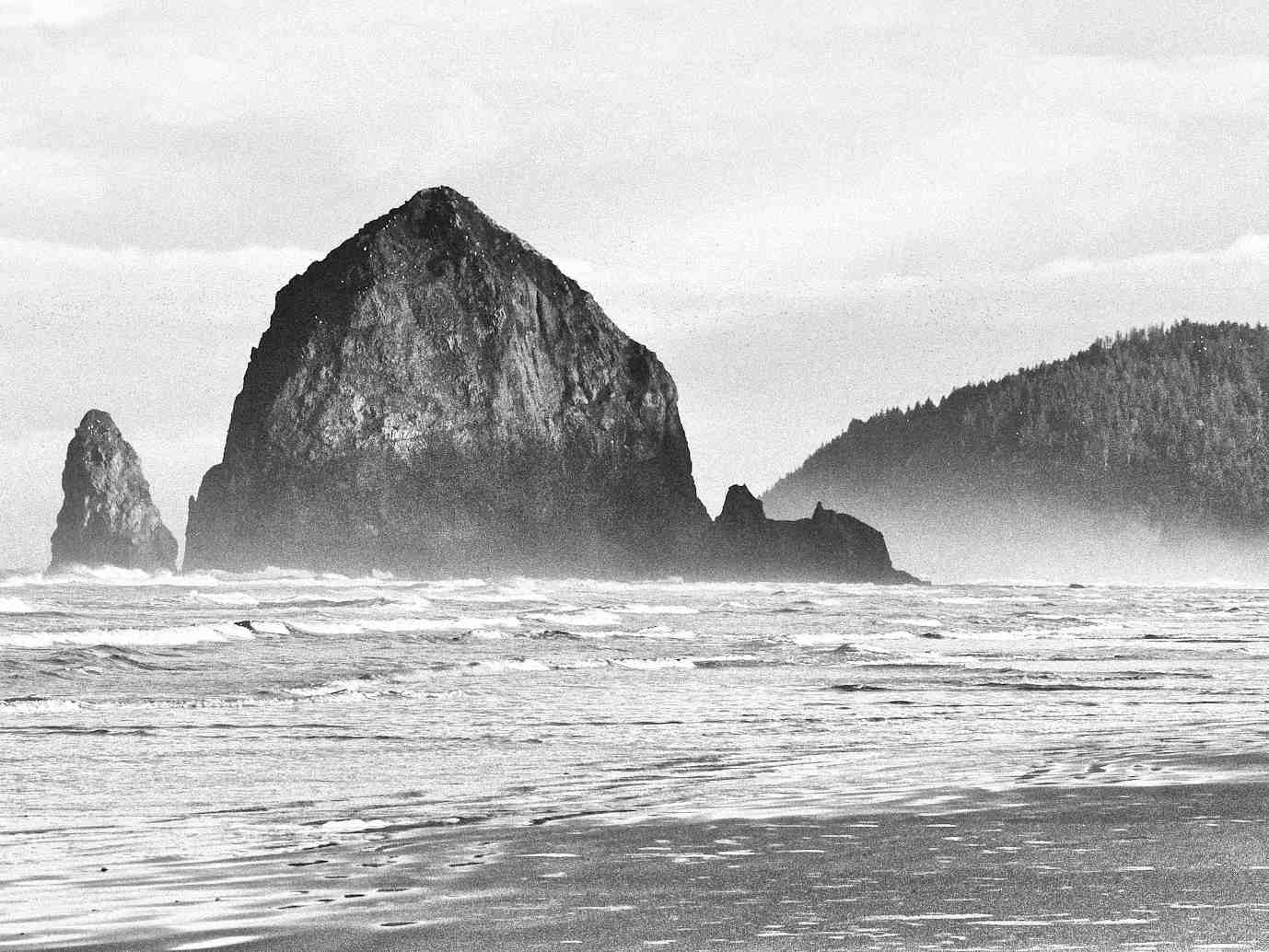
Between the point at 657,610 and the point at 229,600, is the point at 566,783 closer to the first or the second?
the point at 657,610

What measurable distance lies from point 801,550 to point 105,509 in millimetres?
49163

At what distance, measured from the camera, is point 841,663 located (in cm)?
2381

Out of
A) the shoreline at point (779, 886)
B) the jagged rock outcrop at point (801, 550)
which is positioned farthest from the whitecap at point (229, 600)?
the jagged rock outcrop at point (801, 550)

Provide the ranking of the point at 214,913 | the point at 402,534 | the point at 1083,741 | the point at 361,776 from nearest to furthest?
the point at 214,913 < the point at 361,776 < the point at 1083,741 < the point at 402,534

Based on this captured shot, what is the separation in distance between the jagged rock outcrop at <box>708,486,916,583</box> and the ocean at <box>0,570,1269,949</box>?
89.7 m

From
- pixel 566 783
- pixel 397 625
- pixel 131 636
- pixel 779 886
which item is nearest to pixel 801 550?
pixel 397 625

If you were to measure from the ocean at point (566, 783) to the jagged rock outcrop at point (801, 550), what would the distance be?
8973cm

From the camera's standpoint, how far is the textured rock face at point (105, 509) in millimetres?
118812

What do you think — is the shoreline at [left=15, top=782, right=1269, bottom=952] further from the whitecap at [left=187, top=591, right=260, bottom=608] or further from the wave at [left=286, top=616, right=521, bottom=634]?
the whitecap at [left=187, top=591, right=260, bottom=608]

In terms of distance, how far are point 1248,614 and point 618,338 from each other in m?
87.5

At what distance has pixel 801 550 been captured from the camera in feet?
383

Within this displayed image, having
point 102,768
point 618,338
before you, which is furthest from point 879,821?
point 618,338

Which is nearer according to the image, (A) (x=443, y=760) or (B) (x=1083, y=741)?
(A) (x=443, y=760)

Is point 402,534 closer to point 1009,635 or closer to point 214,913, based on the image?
point 1009,635
